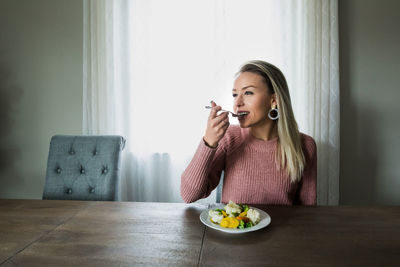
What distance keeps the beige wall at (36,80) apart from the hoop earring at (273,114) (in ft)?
5.58

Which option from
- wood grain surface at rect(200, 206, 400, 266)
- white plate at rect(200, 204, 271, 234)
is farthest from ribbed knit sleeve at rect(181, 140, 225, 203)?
wood grain surface at rect(200, 206, 400, 266)

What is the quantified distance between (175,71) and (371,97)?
153cm

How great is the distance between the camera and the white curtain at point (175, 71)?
2.08m

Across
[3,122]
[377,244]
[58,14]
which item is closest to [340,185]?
[377,244]

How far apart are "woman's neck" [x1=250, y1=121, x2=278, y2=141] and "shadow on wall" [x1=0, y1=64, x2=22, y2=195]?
2.08m

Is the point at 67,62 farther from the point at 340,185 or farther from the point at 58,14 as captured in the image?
the point at 340,185

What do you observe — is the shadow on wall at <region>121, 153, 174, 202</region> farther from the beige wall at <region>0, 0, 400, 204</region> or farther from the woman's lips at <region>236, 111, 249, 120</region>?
the woman's lips at <region>236, 111, 249, 120</region>

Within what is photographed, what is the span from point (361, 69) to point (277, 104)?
1312mm

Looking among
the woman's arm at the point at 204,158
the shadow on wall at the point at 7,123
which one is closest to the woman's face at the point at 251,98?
the woman's arm at the point at 204,158

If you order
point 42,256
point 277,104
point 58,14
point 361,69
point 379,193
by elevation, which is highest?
point 58,14

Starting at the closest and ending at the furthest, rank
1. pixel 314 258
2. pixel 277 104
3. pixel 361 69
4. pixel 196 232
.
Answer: pixel 314 258 → pixel 196 232 → pixel 277 104 → pixel 361 69

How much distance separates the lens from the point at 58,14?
2.26m

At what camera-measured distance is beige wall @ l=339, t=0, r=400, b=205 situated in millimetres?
2098

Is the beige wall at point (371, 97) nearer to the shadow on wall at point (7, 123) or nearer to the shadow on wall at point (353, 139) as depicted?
the shadow on wall at point (353, 139)
